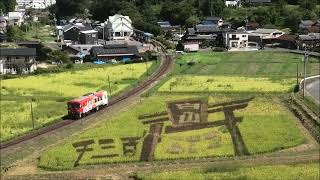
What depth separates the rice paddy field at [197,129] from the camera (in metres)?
24.9

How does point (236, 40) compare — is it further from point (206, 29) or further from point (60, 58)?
point (60, 58)

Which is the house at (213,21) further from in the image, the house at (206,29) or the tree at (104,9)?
the tree at (104,9)

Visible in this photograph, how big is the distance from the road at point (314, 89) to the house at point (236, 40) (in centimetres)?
2118

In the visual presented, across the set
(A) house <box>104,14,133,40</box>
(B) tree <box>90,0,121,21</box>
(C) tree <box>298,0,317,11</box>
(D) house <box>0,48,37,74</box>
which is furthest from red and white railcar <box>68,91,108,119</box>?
(C) tree <box>298,0,317,11</box>

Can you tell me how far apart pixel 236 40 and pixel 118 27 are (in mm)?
16475

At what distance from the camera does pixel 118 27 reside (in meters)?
71.2

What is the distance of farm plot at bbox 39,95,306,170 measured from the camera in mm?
24875

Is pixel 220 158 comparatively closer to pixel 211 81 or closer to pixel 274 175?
pixel 274 175

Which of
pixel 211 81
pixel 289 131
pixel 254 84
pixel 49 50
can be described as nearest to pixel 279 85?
pixel 254 84

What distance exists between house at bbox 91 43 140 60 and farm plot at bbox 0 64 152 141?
193 inches

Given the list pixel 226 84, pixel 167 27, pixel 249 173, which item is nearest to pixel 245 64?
pixel 226 84

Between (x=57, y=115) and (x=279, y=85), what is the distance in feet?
55.5

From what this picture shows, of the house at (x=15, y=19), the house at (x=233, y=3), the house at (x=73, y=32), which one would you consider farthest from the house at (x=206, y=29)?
the house at (x=15, y=19)

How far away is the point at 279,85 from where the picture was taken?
40562 millimetres
